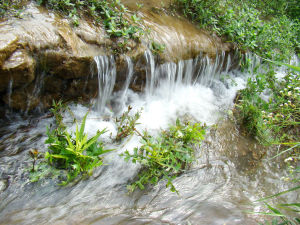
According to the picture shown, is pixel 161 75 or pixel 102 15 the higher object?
pixel 102 15

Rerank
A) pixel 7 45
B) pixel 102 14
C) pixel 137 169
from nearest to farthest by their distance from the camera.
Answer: pixel 7 45
pixel 137 169
pixel 102 14

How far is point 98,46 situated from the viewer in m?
3.46

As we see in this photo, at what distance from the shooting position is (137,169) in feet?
9.21

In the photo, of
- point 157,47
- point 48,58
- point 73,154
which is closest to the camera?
point 73,154

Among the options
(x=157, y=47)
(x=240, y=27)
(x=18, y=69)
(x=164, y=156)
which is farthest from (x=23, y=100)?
(x=240, y=27)

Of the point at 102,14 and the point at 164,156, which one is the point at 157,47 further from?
the point at 164,156

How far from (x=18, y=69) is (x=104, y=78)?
3.95 feet

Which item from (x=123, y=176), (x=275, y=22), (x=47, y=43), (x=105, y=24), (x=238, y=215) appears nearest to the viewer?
(x=238, y=215)

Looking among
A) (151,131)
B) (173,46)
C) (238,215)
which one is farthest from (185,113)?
(238,215)

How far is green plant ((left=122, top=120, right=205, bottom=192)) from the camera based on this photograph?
2.53 meters

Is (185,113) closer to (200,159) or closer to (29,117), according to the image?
(200,159)

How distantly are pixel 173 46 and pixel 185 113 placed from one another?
1.29 m

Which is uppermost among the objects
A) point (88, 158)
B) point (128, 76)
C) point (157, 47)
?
point (157, 47)

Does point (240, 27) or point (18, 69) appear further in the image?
point (240, 27)
